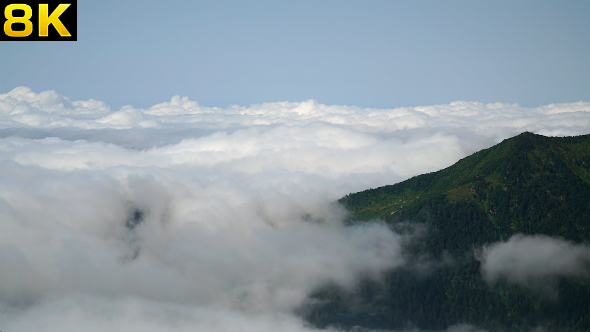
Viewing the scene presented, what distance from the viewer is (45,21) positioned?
135 meters

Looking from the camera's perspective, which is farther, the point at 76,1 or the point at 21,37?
the point at 76,1

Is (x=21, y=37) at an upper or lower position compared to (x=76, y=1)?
lower

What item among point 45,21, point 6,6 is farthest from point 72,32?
point 6,6

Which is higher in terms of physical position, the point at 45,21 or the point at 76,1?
the point at 76,1

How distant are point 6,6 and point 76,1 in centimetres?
1952

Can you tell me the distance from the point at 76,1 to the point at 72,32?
14525 mm

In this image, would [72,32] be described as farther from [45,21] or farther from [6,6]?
[6,6]

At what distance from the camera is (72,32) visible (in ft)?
443

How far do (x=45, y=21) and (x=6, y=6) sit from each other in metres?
12.2

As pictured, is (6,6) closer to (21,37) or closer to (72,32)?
(21,37)

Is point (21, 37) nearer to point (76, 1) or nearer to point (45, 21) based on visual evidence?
point (45, 21)

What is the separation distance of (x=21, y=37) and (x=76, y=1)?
20.8m

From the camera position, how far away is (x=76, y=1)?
142 metres

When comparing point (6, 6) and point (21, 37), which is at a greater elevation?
point (6, 6)
